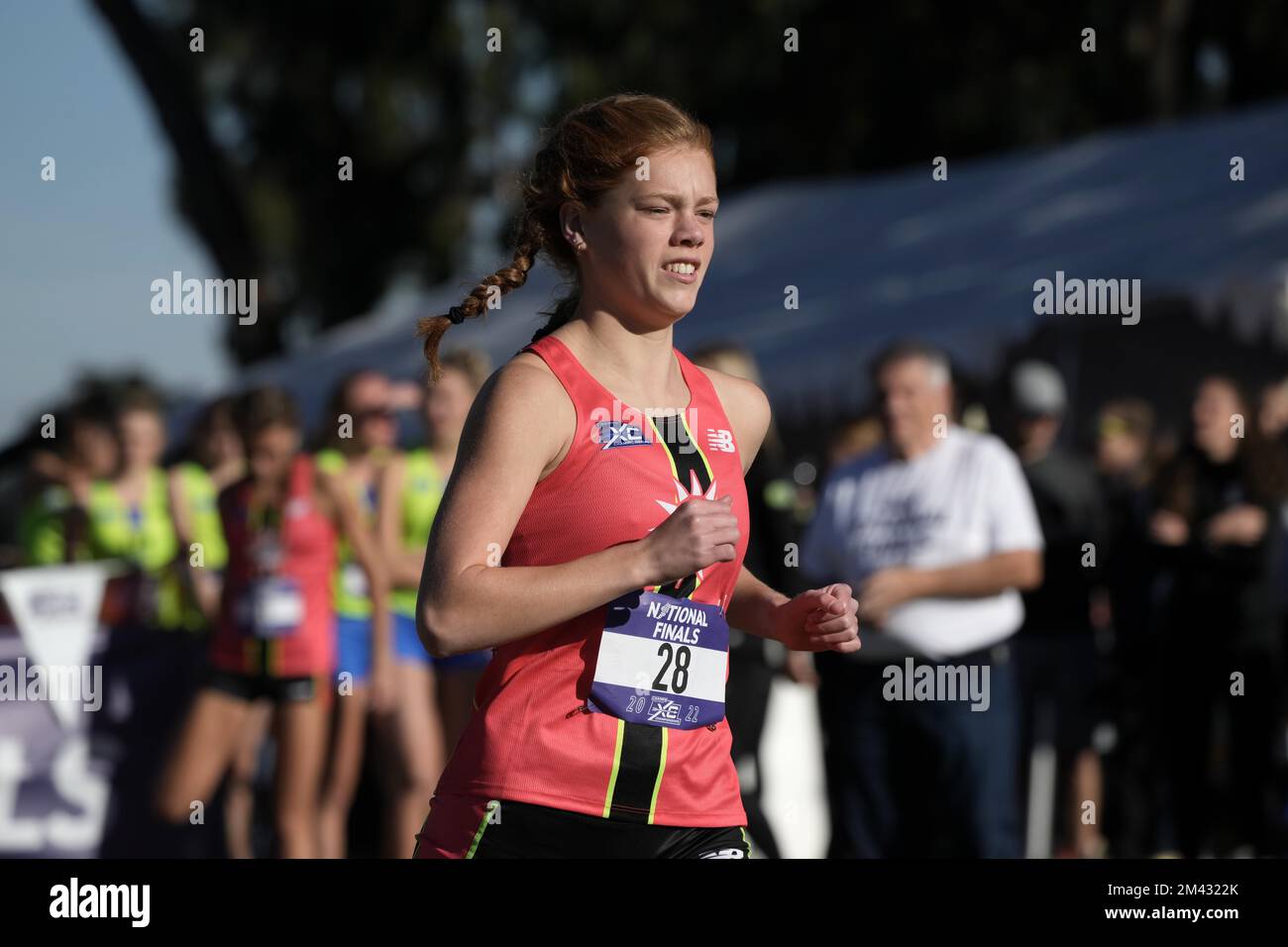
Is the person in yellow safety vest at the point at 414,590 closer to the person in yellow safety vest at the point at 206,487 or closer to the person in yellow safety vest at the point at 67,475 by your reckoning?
the person in yellow safety vest at the point at 206,487

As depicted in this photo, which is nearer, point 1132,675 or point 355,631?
point 355,631

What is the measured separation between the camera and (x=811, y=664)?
6.27 metres

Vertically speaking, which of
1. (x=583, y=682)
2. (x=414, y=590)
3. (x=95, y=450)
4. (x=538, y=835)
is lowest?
(x=538, y=835)

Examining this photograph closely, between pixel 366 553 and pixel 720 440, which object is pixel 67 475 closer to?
pixel 366 553

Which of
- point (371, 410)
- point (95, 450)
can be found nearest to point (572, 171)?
point (371, 410)

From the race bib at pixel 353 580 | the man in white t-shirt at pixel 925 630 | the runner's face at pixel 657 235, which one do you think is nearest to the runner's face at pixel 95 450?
the race bib at pixel 353 580

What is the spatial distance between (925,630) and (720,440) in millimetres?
3378

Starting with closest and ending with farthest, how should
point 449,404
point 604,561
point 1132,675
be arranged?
point 604,561
point 449,404
point 1132,675

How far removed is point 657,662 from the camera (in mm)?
2920

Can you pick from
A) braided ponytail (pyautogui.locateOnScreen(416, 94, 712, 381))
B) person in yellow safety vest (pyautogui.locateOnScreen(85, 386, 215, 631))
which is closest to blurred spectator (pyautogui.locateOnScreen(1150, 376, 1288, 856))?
person in yellow safety vest (pyautogui.locateOnScreen(85, 386, 215, 631))

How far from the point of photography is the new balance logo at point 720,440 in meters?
3.06

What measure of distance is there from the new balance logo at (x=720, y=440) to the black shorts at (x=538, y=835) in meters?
0.62

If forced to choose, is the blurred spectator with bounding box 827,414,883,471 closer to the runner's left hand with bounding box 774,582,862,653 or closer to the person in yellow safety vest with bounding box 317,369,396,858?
the person in yellow safety vest with bounding box 317,369,396,858
